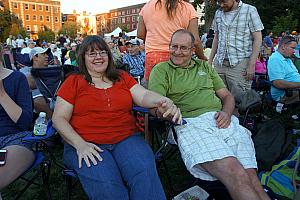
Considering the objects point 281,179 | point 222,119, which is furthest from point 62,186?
point 281,179

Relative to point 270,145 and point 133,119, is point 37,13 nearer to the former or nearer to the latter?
point 133,119

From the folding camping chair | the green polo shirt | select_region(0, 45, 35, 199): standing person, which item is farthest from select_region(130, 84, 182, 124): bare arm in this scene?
the folding camping chair

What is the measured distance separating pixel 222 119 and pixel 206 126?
142mm

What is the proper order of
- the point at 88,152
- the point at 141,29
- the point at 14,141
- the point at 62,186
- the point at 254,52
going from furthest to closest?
1. the point at 254,52
2. the point at 141,29
3. the point at 62,186
4. the point at 14,141
5. the point at 88,152

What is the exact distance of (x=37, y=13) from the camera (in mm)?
71875

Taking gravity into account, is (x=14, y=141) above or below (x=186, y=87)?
below

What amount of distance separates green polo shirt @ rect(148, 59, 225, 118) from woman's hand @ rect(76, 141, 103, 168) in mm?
Result: 695

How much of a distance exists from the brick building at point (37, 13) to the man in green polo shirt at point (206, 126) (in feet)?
230

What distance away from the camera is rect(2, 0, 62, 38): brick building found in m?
67.2

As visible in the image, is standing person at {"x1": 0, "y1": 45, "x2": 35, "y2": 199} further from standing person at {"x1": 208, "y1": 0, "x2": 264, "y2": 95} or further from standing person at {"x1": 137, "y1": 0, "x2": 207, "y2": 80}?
standing person at {"x1": 208, "y1": 0, "x2": 264, "y2": 95}

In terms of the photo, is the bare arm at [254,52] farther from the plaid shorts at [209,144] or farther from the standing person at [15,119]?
the standing person at [15,119]

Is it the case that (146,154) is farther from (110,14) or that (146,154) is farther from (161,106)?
(110,14)

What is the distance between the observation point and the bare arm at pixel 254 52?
3.12m

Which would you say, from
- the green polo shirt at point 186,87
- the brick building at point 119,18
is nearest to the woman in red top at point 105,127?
the green polo shirt at point 186,87
